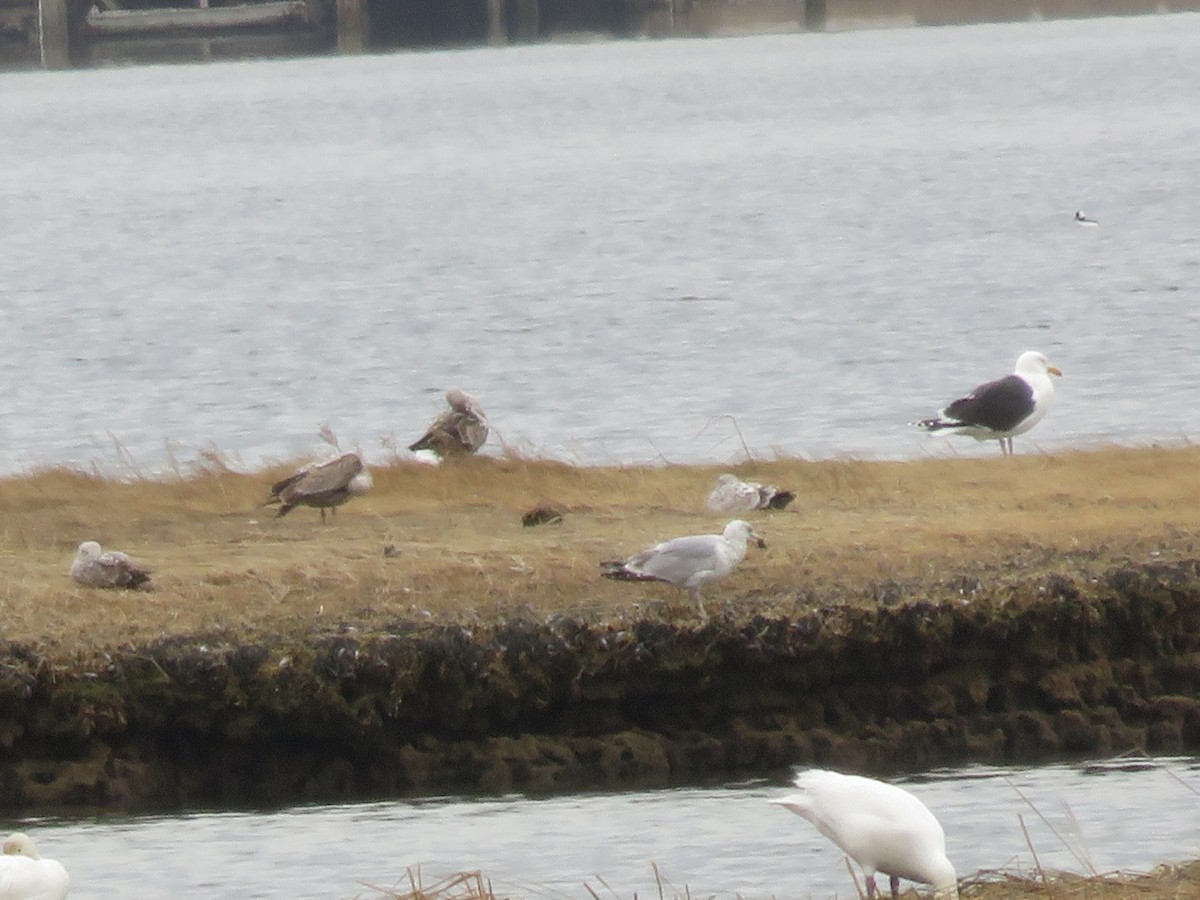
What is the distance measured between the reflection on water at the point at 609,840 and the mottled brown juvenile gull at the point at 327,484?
10.8ft

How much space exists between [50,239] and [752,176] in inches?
918

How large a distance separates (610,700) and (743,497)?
305cm

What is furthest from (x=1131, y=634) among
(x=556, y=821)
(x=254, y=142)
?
(x=254, y=142)

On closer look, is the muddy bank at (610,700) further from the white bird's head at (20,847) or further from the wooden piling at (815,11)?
the wooden piling at (815,11)

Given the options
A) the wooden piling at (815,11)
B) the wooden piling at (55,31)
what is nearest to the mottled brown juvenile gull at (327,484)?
the wooden piling at (55,31)

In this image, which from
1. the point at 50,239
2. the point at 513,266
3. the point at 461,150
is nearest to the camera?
the point at 513,266

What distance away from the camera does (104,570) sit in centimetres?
1384

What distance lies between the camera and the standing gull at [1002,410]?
18688 mm

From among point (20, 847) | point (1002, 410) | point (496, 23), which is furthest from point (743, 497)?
point (496, 23)

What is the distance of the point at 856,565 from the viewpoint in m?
14.3

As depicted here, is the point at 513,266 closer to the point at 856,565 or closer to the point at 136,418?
the point at 136,418

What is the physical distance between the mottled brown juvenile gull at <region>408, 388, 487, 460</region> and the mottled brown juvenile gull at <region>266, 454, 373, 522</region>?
188cm

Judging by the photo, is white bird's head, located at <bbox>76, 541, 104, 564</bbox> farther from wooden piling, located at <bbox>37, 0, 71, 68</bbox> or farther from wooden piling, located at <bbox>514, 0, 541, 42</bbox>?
wooden piling, located at <bbox>514, 0, 541, 42</bbox>

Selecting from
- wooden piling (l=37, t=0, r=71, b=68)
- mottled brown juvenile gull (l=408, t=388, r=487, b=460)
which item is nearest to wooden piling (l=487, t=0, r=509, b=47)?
wooden piling (l=37, t=0, r=71, b=68)
